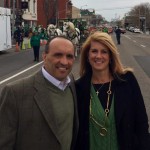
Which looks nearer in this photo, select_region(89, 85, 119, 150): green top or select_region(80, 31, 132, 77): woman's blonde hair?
select_region(89, 85, 119, 150): green top

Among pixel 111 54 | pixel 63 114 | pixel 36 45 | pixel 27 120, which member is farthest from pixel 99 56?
pixel 36 45

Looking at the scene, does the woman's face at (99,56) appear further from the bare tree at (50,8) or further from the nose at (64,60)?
the bare tree at (50,8)

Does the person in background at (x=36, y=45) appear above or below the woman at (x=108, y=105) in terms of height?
Answer: below

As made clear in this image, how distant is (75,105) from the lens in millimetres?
2975

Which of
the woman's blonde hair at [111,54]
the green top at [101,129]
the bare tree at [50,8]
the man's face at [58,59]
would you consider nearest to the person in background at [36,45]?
the woman's blonde hair at [111,54]

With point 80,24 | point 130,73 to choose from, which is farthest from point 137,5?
point 130,73

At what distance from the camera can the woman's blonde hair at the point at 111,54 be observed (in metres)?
3.23

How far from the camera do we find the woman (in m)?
3.12

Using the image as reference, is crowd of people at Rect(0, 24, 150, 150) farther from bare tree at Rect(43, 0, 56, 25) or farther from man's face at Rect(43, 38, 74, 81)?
bare tree at Rect(43, 0, 56, 25)

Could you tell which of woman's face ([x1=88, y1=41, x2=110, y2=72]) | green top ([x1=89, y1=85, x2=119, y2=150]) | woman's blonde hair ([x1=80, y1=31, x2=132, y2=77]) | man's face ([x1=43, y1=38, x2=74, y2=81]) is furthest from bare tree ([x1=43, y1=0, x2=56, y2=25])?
man's face ([x1=43, y1=38, x2=74, y2=81])

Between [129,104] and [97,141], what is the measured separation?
1.22 ft

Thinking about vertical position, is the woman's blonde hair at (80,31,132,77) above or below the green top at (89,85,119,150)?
above

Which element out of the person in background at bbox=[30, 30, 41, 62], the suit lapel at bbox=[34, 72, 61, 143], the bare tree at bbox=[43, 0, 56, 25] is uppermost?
the bare tree at bbox=[43, 0, 56, 25]

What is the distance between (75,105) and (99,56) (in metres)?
0.49
